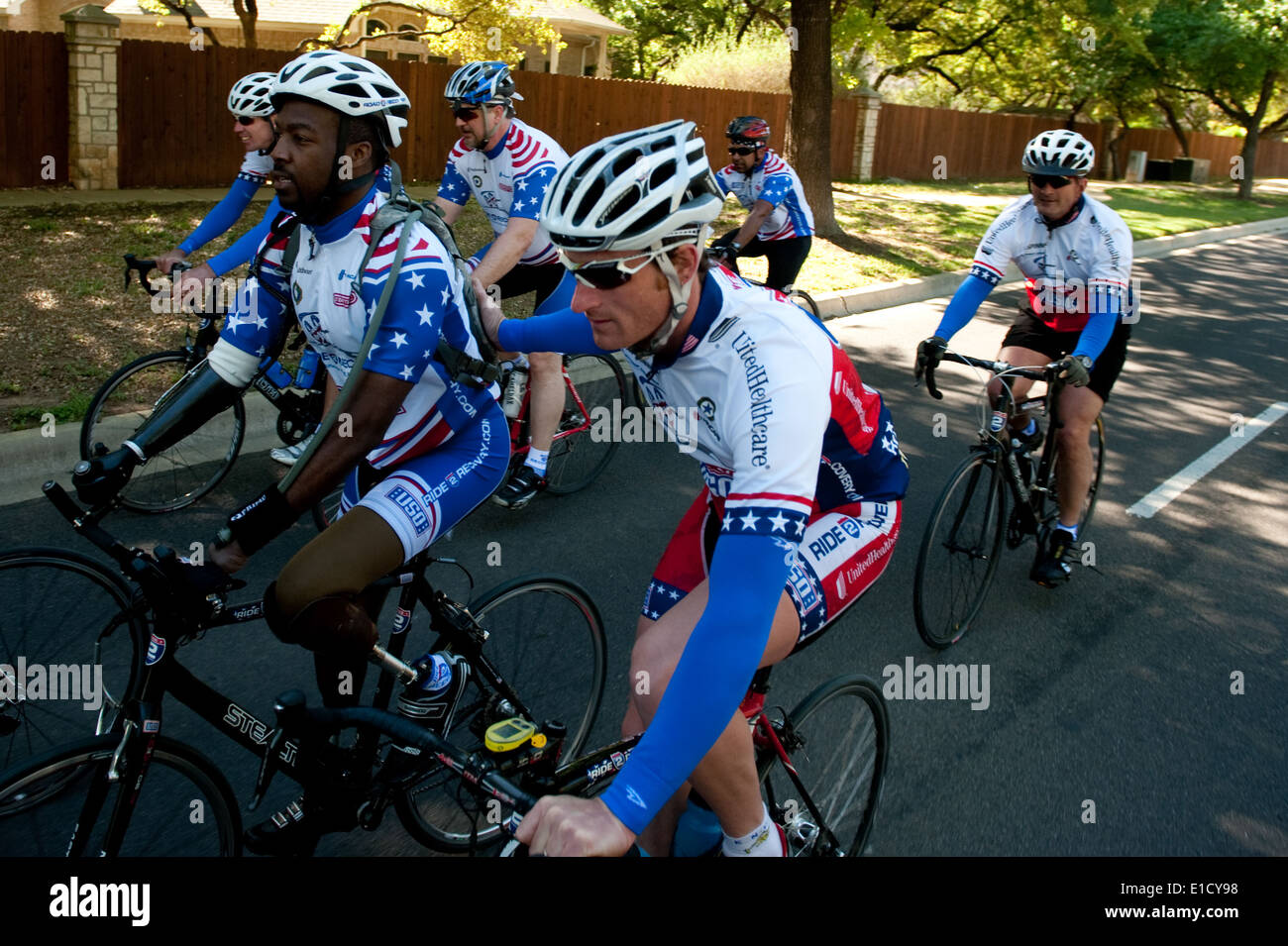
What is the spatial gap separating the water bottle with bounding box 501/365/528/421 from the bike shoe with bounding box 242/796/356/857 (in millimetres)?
3492

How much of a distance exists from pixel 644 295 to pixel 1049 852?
8.57ft

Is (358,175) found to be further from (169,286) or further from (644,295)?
(169,286)

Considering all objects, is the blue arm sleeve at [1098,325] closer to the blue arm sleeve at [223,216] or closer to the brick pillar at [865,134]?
the blue arm sleeve at [223,216]

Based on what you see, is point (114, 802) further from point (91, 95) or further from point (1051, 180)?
point (91, 95)

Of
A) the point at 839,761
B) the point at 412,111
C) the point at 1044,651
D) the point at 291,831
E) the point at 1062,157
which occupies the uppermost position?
the point at 412,111

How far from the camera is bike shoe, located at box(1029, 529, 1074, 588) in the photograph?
19.0 feet

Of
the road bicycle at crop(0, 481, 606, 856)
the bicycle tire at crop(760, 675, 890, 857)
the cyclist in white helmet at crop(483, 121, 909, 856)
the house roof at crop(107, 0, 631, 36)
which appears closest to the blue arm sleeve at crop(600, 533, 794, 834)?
the cyclist in white helmet at crop(483, 121, 909, 856)

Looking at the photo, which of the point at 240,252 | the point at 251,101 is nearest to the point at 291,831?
the point at 240,252

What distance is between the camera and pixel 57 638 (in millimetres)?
3633

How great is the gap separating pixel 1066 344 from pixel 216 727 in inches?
189

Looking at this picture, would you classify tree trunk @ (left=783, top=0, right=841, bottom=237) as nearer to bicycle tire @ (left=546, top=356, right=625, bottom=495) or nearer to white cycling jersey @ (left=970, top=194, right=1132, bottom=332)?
bicycle tire @ (left=546, top=356, right=625, bottom=495)

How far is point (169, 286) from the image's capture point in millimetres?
6332

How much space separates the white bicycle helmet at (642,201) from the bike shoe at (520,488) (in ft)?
12.5

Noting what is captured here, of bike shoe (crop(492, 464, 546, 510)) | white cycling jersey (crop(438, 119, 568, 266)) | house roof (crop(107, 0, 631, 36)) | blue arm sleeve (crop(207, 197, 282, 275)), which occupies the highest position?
house roof (crop(107, 0, 631, 36))
